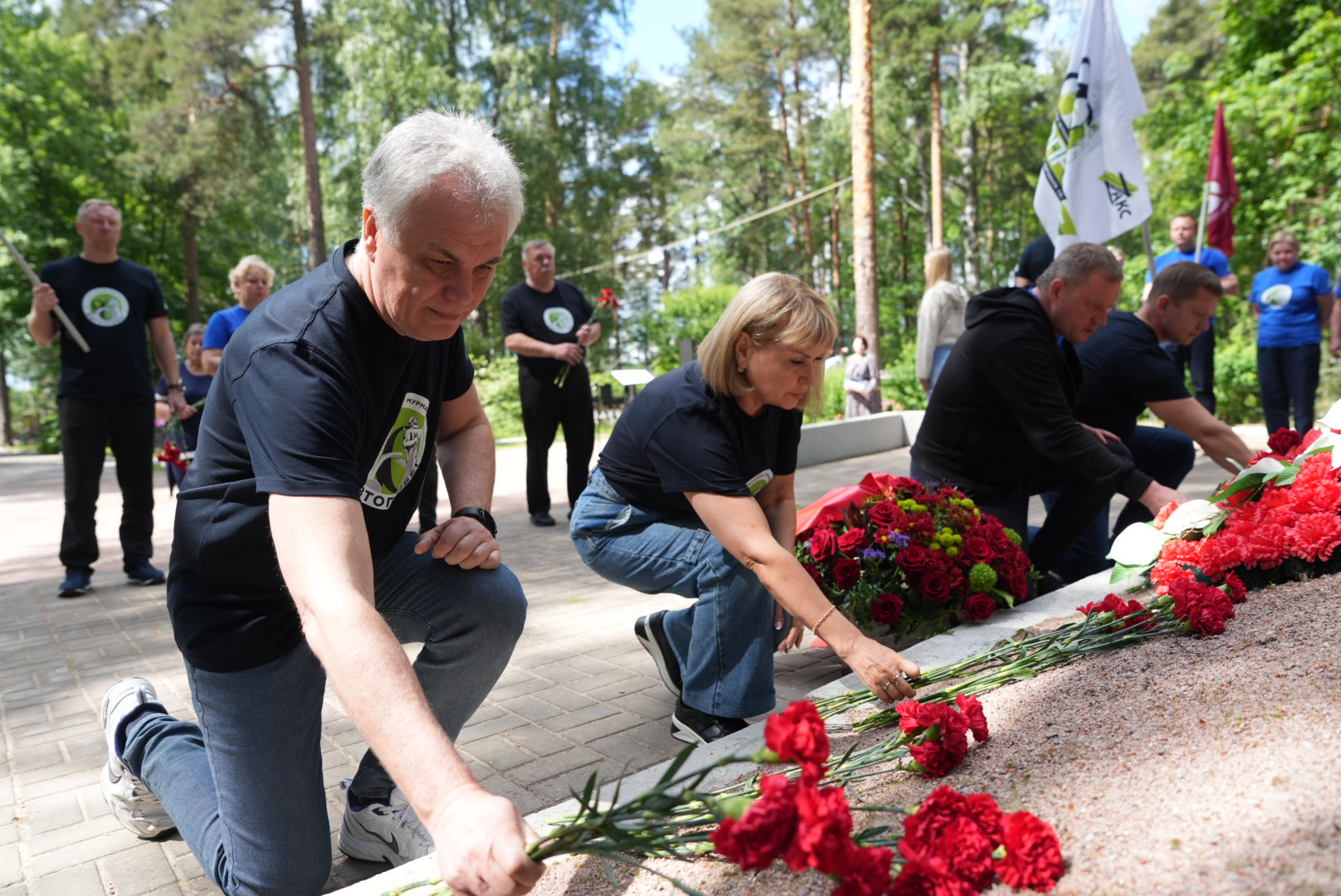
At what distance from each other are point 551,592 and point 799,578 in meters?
2.86

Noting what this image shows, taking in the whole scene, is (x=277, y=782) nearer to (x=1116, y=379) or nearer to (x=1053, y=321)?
(x=1053, y=321)

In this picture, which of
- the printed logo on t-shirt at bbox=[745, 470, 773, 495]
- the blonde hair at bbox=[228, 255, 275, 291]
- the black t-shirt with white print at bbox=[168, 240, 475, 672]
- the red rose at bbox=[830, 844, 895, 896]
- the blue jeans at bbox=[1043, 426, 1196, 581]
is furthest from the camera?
the blonde hair at bbox=[228, 255, 275, 291]

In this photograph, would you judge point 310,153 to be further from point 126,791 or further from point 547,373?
point 126,791

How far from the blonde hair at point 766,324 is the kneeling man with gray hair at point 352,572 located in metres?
0.74

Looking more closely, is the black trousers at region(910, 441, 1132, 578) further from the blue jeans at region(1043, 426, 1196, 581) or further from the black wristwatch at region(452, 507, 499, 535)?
the black wristwatch at region(452, 507, 499, 535)

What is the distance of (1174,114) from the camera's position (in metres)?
17.8

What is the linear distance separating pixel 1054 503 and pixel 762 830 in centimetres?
363

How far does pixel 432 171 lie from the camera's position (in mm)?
1659

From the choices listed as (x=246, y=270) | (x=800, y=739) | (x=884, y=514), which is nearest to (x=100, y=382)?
(x=246, y=270)

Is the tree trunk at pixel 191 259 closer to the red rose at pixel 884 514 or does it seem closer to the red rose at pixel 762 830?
the red rose at pixel 884 514

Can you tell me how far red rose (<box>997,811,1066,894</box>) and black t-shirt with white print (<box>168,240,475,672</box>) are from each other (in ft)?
3.95

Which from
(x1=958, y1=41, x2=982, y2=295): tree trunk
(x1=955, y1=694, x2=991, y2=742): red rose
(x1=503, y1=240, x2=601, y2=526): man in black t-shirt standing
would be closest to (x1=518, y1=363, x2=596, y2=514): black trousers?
(x1=503, y1=240, x2=601, y2=526): man in black t-shirt standing

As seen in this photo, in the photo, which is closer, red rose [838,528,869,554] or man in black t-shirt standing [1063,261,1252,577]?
red rose [838,528,869,554]

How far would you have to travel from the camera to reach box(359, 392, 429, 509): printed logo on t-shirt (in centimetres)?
213
